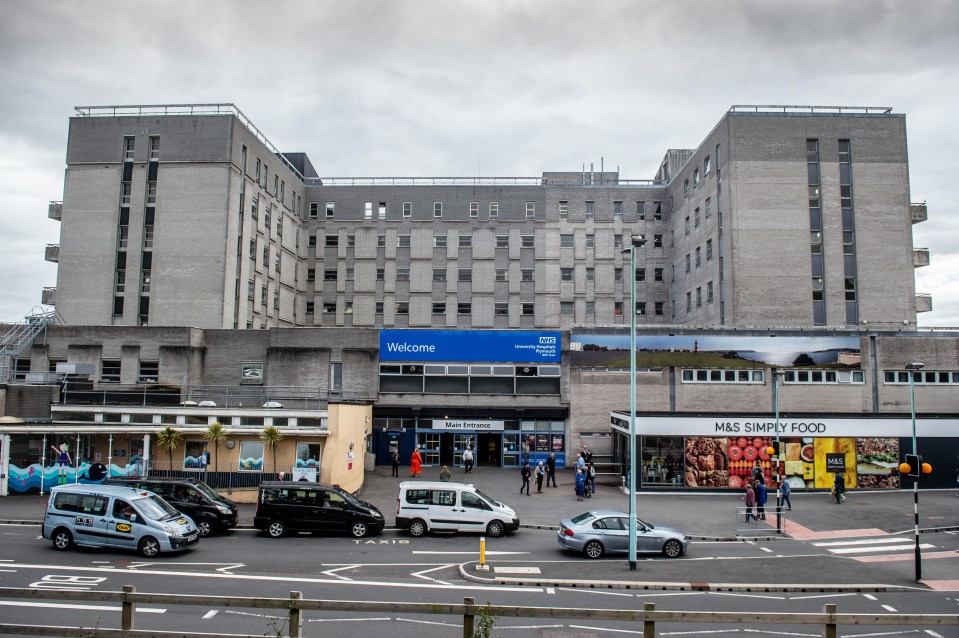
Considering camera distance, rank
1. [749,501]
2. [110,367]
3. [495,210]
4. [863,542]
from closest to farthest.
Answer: [863,542], [749,501], [110,367], [495,210]

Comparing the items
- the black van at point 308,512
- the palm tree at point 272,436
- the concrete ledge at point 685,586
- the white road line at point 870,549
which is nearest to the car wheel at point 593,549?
the concrete ledge at point 685,586

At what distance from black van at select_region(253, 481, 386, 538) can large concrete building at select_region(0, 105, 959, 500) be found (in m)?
6.30

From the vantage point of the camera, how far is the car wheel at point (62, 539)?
20500mm

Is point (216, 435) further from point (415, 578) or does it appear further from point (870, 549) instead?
point (870, 549)

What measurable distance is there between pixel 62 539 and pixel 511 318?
4681 centimetres

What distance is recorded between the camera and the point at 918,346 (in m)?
41.6

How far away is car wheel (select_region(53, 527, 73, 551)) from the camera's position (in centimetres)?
2050

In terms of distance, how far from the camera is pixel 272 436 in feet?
98.1

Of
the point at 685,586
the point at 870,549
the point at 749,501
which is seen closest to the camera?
the point at 685,586

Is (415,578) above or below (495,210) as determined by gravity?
below

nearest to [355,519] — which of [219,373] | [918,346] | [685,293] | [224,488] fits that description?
[224,488]

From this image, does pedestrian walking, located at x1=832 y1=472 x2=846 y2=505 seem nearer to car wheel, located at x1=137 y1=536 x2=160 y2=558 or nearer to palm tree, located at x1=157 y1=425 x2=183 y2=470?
car wheel, located at x1=137 y1=536 x2=160 y2=558

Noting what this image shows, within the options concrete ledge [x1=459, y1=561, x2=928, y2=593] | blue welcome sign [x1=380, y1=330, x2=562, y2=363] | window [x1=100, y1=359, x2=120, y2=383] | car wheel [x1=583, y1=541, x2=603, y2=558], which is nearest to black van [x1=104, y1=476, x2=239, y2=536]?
concrete ledge [x1=459, y1=561, x2=928, y2=593]

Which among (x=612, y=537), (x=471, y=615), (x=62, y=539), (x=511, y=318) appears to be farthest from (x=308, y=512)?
(x=511, y=318)
